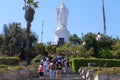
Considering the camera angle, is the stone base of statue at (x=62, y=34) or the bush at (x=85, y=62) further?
the stone base of statue at (x=62, y=34)

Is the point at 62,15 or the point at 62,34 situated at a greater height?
the point at 62,15

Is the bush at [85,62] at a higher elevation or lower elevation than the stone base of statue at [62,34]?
lower

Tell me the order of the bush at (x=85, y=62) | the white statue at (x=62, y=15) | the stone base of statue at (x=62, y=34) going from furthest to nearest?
the white statue at (x=62, y=15) → the stone base of statue at (x=62, y=34) → the bush at (x=85, y=62)

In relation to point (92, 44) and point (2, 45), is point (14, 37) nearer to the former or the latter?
point (2, 45)

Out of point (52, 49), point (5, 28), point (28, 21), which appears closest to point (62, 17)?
point (5, 28)

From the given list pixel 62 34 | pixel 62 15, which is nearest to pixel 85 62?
pixel 62 34

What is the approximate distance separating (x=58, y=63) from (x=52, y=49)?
30.9 metres

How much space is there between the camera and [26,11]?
54.2 meters

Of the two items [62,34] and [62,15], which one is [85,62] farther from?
[62,15]

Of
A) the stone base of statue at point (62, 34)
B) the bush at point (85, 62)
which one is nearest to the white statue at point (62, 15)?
the stone base of statue at point (62, 34)

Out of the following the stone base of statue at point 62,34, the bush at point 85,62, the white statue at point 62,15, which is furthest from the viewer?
the white statue at point 62,15

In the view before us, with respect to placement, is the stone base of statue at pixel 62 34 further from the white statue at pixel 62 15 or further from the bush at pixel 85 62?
the bush at pixel 85 62

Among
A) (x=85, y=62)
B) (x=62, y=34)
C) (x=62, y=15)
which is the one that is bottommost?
(x=85, y=62)

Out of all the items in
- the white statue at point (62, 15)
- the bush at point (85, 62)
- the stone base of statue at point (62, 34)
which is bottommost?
the bush at point (85, 62)
